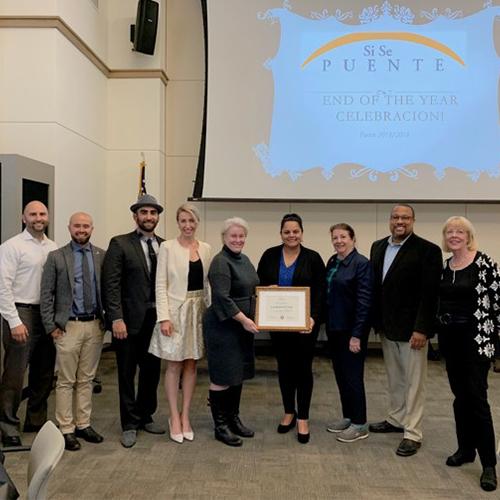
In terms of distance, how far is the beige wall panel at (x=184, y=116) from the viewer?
6.54m

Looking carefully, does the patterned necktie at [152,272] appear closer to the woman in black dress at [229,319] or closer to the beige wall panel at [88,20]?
the woman in black dress at [229,319]

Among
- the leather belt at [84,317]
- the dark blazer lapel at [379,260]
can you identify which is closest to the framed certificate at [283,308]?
the dark blazer lapel at [379,260]

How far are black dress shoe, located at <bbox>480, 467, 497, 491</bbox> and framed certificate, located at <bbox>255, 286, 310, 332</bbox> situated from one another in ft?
4.12

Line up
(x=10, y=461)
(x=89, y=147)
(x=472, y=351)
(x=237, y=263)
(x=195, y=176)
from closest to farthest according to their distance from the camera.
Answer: (x=472, y=351), (x=10, y=461), (x=237, y=263), (x=89, y=147), (x=195, y=176)

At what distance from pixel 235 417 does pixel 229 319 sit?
0.77 metres

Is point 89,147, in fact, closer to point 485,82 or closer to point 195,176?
point 195,176

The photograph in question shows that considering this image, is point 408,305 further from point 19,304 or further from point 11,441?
point 11,441

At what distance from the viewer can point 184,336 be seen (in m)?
3.48

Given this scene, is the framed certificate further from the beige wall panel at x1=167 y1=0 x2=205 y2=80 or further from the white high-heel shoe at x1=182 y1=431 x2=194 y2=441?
the beige wall panel at x1=167 y1=0 x2=205 y2=80

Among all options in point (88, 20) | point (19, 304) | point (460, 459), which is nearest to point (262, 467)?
point (460, 459)

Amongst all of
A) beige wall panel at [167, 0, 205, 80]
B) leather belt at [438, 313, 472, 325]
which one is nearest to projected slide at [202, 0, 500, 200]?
beige wall panel at [167, 0, 205, 80]

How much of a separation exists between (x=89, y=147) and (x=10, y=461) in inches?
140

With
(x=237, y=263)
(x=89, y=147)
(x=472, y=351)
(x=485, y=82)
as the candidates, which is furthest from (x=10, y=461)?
(x=485, y=82)

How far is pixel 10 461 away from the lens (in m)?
3.19
